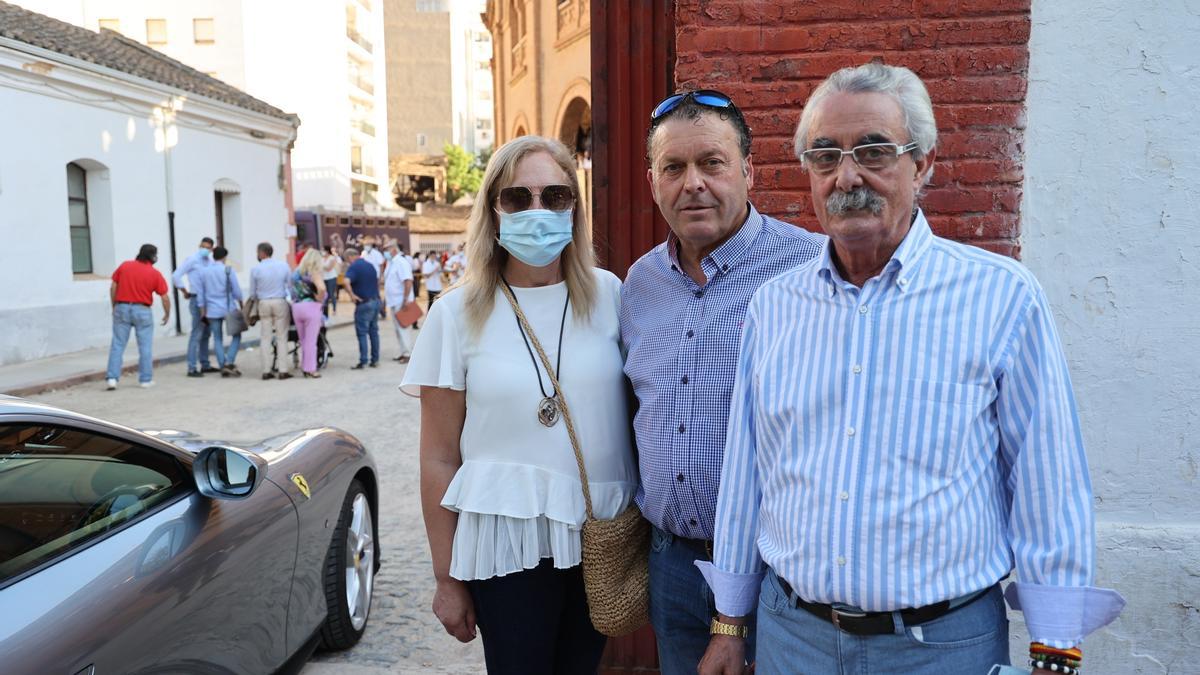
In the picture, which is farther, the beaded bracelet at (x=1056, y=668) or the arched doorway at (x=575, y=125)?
the arched doorway at (x=575, y=125)

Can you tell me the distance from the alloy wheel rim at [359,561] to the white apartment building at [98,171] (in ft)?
39.7

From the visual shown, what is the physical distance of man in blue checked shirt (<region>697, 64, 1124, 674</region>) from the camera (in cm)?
165

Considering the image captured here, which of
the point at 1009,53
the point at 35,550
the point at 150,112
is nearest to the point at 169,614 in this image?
the point at 35,550

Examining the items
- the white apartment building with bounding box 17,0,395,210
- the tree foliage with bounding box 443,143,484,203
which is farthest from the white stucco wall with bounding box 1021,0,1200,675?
the tree foliage with bounding box 443,143,484,203

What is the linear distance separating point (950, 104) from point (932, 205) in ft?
1.17

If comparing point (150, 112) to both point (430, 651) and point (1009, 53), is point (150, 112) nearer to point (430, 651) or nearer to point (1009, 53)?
point (430, 651)

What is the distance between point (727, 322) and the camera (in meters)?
2.21

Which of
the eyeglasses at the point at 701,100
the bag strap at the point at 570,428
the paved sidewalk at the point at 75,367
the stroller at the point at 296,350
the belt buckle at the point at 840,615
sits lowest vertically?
the paved sidewalk at the point at 75,367

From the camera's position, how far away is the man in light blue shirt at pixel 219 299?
42.7 ft

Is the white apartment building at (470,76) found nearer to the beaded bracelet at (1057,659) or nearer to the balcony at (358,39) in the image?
the balcony at (358,39)

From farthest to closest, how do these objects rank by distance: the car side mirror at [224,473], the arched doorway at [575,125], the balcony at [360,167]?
the balcony at [360,167] → the arched doorway at [575,125] → the car side mirror at [224,473]

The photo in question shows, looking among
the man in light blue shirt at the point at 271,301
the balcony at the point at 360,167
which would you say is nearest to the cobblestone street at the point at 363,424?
the man in light blue shirt at the point at 271,301

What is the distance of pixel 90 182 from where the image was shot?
16766 mm

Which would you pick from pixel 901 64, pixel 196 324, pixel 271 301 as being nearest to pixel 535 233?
pixel 901 64
